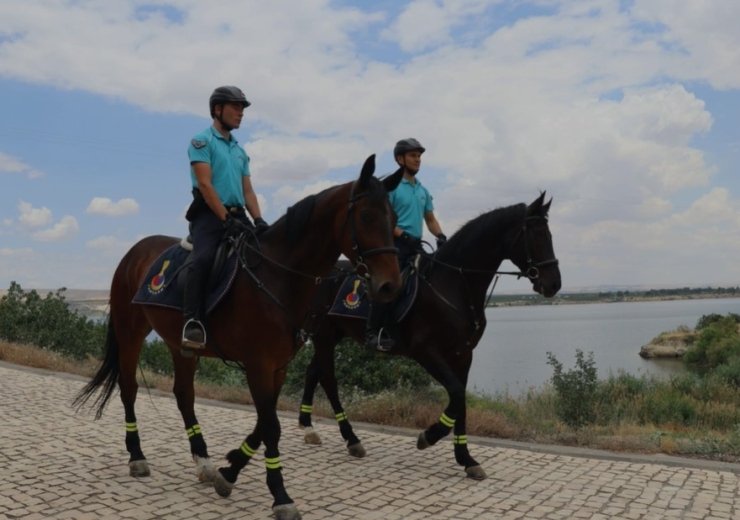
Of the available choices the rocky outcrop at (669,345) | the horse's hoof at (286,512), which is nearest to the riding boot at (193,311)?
the horse's hoof at (286,512)

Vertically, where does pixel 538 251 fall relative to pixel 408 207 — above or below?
below

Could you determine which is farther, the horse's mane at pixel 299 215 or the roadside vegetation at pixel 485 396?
Answer: the roadside vegetation at pixel 485 396

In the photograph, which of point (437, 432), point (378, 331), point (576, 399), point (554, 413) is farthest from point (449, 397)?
point (554, 413)

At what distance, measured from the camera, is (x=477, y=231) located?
6.49m

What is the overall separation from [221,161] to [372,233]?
1776 mm

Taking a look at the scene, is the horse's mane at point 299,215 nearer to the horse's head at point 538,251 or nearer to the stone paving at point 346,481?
the stone paving at point 346,481

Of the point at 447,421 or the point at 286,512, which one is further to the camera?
the point at 447,421

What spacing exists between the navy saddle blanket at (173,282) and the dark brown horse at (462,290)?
6.65ft

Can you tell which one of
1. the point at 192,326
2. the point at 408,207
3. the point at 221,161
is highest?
the point at 221,161

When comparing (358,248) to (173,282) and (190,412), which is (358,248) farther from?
(190,412)

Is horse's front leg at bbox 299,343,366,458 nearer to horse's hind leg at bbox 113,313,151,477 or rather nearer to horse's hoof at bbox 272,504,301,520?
horse's hind leg at bbox 113,313,151,477

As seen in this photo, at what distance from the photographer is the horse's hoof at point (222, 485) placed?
17.1 feet

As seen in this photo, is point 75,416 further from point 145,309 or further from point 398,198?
point 398,198

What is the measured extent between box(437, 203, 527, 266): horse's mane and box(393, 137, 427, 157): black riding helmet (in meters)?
0.99
